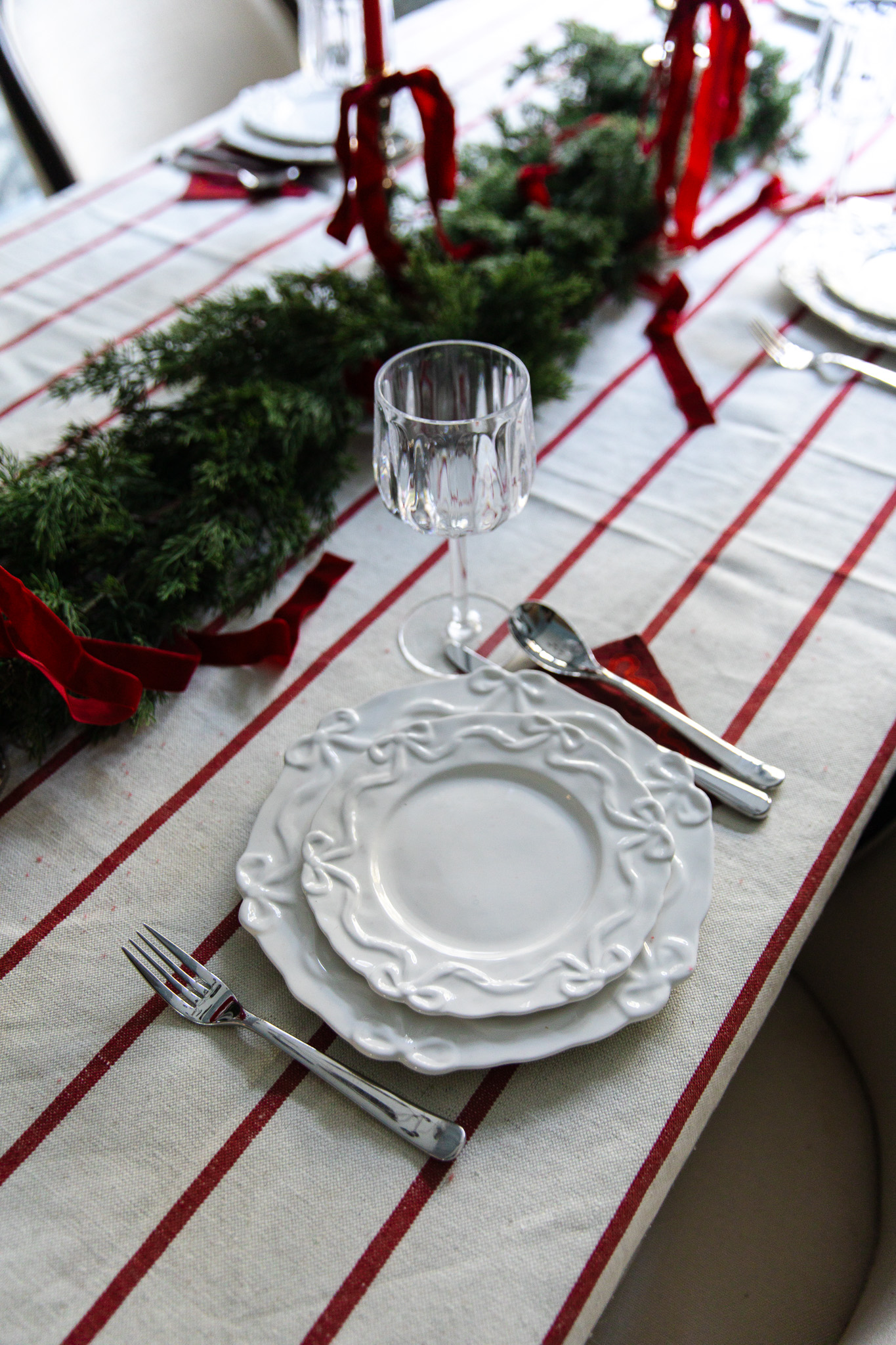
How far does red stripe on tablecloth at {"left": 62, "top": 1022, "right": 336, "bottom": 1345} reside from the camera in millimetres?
411

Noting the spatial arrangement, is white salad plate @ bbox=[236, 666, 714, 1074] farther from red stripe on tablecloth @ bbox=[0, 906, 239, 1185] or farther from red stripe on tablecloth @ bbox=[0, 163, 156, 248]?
red stripe on tablecloth @ bbox=[0, 163, 156, 248]

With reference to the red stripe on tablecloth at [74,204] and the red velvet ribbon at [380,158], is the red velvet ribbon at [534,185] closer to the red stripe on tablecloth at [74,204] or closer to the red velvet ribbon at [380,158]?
the red velvet ribbon at [380,158]

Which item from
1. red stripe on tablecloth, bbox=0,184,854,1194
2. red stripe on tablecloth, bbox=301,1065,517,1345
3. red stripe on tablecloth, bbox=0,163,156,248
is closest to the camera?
red stripe on tablecloth, bbox=301,1065,517,1345

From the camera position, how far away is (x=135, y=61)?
1444mm

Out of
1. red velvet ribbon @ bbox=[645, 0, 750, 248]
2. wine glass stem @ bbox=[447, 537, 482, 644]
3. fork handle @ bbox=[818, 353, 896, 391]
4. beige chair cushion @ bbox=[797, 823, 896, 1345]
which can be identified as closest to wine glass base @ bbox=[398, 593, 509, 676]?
wine glass stem @ bbox=[447, 537, 482, 644]

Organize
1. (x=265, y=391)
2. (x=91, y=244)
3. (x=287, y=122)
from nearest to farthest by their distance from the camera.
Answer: (x=265, y=391)
(x=91, y=244)
(x=287, y=122)

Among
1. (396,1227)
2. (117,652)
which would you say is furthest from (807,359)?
(396,1227)

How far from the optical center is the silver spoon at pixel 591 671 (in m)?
0.59

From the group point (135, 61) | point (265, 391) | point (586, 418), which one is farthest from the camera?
point (135, 61)

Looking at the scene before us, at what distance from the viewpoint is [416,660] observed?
26.7 inches

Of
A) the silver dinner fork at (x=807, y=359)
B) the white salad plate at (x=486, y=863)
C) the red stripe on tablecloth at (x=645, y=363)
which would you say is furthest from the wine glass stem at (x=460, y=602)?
the silver dinner fork at (x=807, y=359)

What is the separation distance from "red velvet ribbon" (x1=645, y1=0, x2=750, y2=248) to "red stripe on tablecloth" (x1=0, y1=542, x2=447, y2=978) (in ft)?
1.63

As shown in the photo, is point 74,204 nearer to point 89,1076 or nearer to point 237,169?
point 237,169

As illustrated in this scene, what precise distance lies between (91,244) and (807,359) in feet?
2.61
